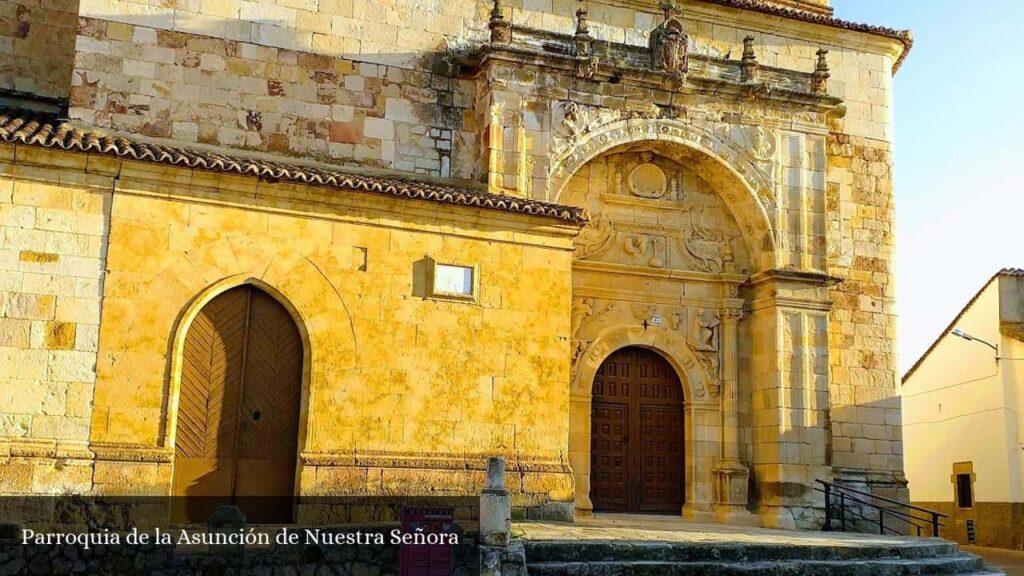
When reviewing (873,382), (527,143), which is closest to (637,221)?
(527,143)

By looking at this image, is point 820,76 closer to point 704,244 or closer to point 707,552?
point 704,244

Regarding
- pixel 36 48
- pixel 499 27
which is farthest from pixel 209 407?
pixel 499 27

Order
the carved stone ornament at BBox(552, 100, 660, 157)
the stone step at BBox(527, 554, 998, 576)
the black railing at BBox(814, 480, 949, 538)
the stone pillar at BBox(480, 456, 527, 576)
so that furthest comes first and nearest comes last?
1. the black railing at BBox(814, 480, 949, 538)
2. the carved stone ornament at BBox(552, 100, 660, 157)
3. the stone step at BBox(527, 554, 998, 576)
4. the stone pillar at BBox(480, 456, 527, 576)

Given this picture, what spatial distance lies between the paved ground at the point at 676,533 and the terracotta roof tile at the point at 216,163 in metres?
3.69

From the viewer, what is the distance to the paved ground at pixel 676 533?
37.0 ft

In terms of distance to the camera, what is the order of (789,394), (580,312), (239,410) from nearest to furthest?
(239,410)
(580,312)
(789,394)

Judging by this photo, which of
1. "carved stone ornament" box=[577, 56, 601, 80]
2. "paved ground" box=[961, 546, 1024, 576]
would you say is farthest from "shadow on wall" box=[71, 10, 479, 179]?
"paved ground" box=[961, 546, 1024, 576]

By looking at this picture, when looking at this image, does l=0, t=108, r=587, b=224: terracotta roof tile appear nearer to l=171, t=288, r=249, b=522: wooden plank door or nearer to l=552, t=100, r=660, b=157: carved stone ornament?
l=171, t=288, r=249, b=522: wooden plank door

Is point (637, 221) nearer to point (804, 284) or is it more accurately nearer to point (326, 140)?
point (804, 284)

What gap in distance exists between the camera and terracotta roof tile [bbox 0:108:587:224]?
11.0m

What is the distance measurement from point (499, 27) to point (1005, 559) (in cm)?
1198

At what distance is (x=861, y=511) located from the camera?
51.9 feet

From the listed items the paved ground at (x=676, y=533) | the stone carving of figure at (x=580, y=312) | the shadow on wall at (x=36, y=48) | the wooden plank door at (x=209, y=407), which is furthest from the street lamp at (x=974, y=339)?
the shadow on wall at (x=36, y=48)

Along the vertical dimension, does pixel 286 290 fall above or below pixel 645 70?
below
